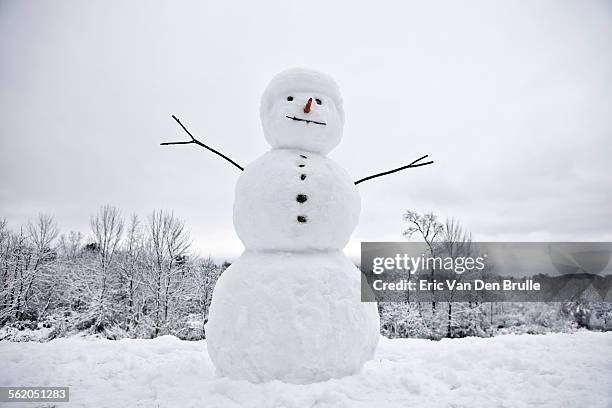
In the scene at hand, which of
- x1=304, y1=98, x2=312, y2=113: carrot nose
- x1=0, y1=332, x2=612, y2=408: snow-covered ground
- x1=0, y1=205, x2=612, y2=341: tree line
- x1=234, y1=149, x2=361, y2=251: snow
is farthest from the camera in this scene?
x1=0, y1=205, x2=612, y2=341: tree line

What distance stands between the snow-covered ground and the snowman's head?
11.7ft

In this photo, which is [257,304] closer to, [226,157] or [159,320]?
[226,157]

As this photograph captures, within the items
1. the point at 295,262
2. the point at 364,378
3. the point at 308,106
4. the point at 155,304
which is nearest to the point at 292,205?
the point at 295,262

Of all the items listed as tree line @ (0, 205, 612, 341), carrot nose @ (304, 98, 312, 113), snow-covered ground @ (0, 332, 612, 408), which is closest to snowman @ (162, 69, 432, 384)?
carrot nose @ (304, 98, 312, 113)

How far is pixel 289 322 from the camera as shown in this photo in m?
4.48

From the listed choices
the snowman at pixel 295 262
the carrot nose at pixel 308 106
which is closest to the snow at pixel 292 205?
the snowman at pixel 295 262

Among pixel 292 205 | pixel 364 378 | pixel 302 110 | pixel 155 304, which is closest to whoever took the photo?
pixel 364 378

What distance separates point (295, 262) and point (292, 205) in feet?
2.70

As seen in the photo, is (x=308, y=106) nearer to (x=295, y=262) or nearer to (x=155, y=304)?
(x=295, y=262)

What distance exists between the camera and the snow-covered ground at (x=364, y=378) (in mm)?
4258

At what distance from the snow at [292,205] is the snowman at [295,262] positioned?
1 centimetres

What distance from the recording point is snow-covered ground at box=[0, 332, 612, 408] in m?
4.26

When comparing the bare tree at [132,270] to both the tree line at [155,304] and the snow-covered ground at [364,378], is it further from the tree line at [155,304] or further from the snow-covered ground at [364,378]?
the snow-covered ground at [364,378]

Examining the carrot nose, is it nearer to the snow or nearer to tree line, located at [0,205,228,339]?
the snow
